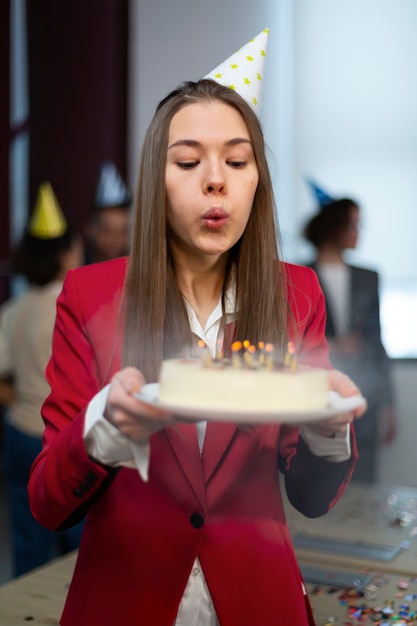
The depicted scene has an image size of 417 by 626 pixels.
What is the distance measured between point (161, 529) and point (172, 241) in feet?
1.12

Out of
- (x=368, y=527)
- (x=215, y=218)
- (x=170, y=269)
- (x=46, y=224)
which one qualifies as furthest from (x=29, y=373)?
(x=215, y=218)

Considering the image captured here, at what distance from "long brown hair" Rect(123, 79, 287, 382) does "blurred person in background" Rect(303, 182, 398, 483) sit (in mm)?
2154

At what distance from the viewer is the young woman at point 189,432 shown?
3.07ft

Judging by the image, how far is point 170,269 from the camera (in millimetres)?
1013

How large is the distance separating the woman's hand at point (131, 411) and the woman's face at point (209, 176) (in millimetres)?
227

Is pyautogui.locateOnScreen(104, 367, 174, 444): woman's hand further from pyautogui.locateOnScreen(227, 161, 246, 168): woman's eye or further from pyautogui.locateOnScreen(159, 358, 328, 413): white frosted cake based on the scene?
pyautogui.locateOnScreen(227, 161, 246, 168): woman's eye

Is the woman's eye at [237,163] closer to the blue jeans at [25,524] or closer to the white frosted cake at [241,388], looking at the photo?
the white frosted cake at [241,388]

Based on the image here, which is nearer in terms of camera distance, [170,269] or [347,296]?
[170,269]

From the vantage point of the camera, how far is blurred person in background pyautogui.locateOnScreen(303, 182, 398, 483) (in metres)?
3.24

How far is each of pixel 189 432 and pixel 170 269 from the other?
0.67 feet

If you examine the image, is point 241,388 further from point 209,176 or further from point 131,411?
point 209,176

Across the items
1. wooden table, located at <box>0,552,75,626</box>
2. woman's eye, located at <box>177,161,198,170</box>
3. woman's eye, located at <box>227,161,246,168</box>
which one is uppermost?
woman's eye, located at <box>227,161,246,168</box>

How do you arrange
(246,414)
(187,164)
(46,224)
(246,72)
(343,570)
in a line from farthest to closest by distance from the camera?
(46,224) → (343,570) → (246,72) → (187,164) → (246,414)

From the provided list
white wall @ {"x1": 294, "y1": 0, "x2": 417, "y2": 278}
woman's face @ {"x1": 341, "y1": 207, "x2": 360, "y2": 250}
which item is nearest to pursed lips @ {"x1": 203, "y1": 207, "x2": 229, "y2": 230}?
woman's face @ {"x1": 341, "y1": 207, "x2": 360, "y2": 250}
